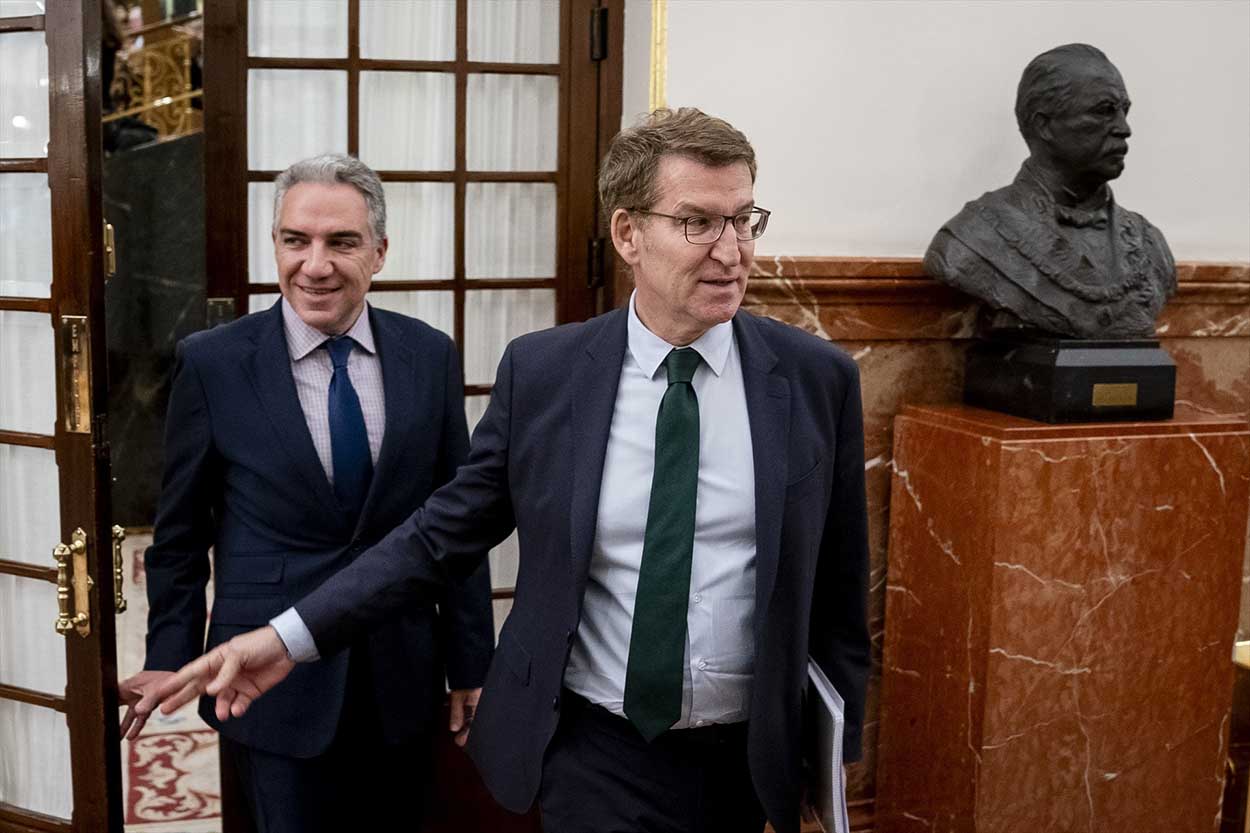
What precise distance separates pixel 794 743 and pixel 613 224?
2.79 feet

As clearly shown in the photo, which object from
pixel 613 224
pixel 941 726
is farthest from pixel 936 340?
pixel 613 224

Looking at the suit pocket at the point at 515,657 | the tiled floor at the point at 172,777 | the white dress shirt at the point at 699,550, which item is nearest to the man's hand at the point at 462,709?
the suit pocket at the point at 515,657

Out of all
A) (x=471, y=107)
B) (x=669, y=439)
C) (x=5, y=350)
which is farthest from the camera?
(x=471, y=107)

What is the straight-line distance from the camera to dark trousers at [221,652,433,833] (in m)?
2.43

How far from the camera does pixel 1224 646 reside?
3309 mm

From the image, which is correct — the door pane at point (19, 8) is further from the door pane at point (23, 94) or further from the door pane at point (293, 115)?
the door pane at point (293, 115)

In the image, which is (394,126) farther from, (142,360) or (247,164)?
(142,360)

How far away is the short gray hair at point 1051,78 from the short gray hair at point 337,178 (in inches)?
67.3

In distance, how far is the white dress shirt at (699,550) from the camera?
6.40ft

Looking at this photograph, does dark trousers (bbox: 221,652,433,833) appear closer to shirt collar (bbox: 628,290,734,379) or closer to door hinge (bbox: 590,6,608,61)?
shirt collar (bbox: 628,290,734,379)

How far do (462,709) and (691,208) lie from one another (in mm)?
1233

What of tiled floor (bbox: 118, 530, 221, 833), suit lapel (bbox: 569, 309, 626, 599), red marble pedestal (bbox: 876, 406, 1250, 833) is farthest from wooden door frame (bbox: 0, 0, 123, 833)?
red marble pedestal (bbox: 876, 406, 1250, 833)

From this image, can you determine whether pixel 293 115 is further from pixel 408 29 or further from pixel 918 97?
pixel 918 97

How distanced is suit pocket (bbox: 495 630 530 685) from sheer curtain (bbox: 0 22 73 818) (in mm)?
1209
